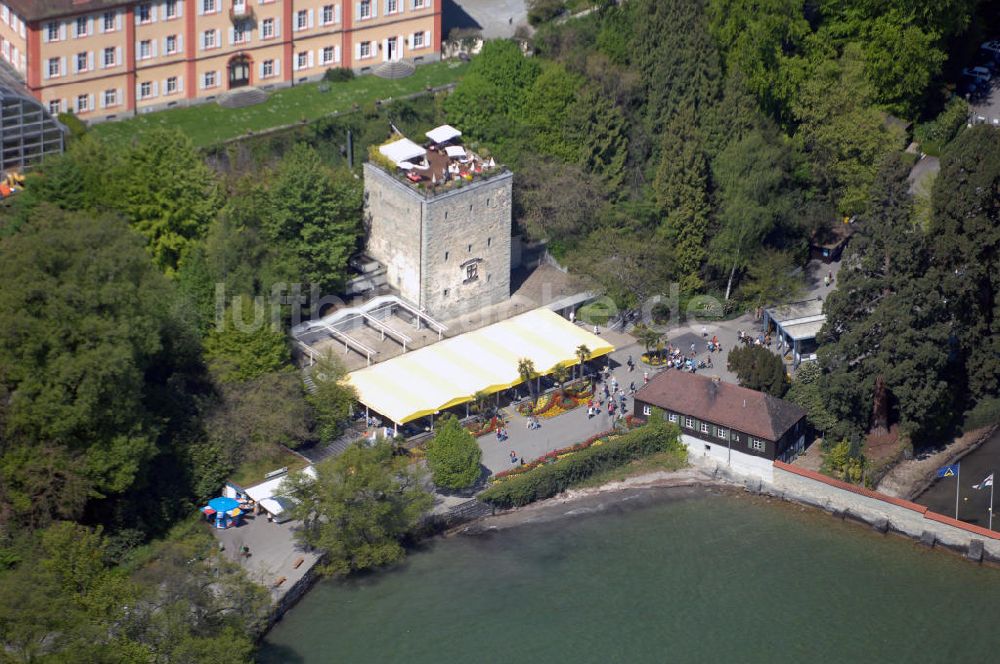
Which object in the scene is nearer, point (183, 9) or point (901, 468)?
point (901, 468)

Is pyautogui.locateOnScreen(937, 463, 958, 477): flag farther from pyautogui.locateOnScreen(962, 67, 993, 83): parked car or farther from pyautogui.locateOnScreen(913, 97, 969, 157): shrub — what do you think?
pyautogui.locateOnScreen(962, 67, 993, 83): parked car

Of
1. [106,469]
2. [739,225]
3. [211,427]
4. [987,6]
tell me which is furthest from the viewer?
[987,6]

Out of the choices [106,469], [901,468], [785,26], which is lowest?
[901,468]

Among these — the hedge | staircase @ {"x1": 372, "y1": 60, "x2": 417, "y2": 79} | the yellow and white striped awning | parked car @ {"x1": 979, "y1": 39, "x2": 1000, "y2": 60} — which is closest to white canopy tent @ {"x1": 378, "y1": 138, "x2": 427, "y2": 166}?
the yellow and white striped awning

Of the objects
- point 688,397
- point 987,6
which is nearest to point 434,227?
point 688,397

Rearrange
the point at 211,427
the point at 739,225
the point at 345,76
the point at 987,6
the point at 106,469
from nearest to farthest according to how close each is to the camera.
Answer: the point at 106,469
the point at 211,427
the point at 739,225
the point at 345,76
the point at 987,6

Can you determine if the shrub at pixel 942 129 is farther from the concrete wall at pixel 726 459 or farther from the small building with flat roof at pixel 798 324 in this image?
the concrete wall at pixel 726 459

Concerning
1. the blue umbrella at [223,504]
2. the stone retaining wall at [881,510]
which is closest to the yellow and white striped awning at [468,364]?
the blue umbrella at [223,504]

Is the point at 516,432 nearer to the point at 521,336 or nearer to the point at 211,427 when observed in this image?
the point at 521,336
